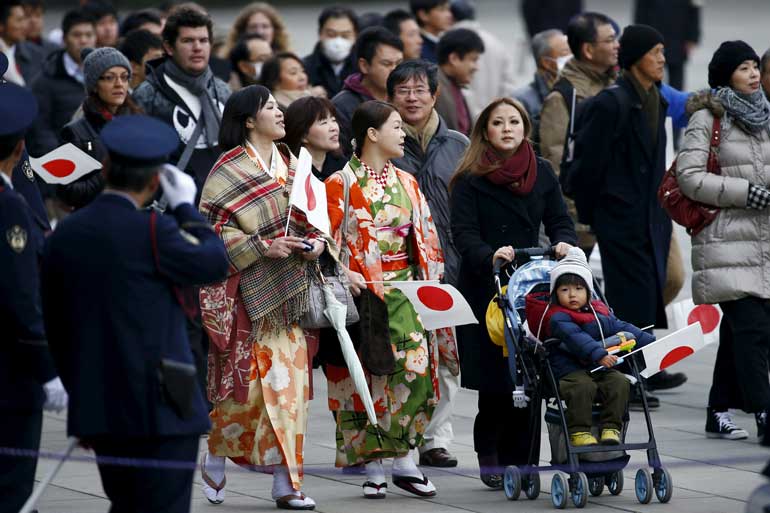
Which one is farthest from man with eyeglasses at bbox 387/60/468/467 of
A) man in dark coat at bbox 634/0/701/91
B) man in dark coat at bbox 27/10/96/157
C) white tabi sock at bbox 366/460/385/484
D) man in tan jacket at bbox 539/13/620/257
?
man in dark coat at bbox 634/0/701/91

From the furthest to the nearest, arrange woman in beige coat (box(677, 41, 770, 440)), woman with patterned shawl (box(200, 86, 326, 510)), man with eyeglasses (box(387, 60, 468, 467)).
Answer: woman in beige coat (box(677, 41, 770, 440)) → man with eyeglasses (box(387, 60, 468, 467)) → woman with patterned shawl (box(200, 86, 326, 510))

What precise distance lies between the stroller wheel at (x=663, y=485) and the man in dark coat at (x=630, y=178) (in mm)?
2378

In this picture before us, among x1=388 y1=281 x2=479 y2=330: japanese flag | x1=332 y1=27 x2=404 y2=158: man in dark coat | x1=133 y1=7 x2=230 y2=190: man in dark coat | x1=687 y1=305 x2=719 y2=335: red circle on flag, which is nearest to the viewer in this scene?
x1=388 y1=281 x2=479 y2=330: japanese flag

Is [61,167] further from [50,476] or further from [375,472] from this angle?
[50,476]

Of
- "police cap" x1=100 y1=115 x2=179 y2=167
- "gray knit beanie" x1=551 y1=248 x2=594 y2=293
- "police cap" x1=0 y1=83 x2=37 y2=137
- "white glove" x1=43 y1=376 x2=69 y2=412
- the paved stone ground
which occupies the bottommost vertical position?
the paved stone ground

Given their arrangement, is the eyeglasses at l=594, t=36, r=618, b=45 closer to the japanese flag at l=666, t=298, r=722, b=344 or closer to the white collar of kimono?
the japanese flag at l=666, t=298, r=722, b=344

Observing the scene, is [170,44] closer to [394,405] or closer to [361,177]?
[361,177]

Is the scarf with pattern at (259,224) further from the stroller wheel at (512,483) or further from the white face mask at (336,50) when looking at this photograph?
the white face mask at (336,50)

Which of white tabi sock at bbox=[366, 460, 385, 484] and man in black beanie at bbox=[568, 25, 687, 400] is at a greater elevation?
man in black beanie at bbox=[568, 25, 687, 400]

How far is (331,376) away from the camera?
24.4 feet

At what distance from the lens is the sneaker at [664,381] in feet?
32.2

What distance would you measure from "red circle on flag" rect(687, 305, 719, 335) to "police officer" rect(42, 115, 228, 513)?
3.29 m

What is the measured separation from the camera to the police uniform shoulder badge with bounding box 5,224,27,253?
5504mm

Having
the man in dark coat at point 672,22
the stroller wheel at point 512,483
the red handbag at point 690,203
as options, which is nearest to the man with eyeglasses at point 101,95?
the stroller wheel at point 512,483
